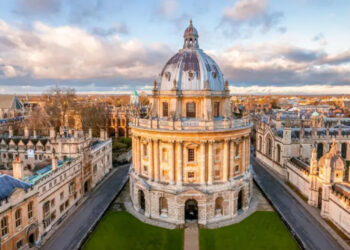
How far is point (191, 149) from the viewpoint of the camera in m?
34.8

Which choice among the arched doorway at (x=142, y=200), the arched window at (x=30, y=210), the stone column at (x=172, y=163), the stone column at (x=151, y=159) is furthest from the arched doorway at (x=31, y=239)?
the stone column at (x=172, y=163)

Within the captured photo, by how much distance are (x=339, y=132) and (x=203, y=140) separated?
41.7 metres

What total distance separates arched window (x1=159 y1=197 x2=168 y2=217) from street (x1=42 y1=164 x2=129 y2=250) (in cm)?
894

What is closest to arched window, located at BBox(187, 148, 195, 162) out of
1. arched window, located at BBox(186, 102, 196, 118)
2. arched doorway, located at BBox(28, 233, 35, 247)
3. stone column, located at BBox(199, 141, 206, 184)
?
stone column, located at BBox(199, 141, 206, 184)

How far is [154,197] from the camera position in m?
36.2

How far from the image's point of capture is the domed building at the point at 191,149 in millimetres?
34281

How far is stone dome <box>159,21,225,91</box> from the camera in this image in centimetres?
3622

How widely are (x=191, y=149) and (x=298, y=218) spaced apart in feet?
59.5

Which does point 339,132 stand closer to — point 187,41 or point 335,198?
point 335,198

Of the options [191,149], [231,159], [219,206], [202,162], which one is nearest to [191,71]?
[191,149]

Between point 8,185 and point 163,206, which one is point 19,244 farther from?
point 163,206

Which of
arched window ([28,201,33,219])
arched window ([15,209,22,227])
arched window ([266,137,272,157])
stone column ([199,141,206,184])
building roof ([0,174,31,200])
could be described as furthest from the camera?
arched window ([266,137,272,157])

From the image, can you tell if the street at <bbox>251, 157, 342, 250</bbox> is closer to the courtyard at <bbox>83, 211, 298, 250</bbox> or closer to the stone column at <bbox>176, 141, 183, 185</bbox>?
the courtyard at <bbox>83, 211, 298, 250</bbox>

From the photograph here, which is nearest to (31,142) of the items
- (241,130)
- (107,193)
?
(107,193)
